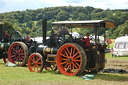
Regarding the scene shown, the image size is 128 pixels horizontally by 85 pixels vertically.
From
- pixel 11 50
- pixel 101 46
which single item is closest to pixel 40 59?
pixel 101 46

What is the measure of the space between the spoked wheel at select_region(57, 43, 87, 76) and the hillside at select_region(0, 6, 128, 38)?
6052 centimetres

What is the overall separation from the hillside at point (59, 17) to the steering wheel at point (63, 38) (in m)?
60.0

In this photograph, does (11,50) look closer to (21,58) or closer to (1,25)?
(21,58)

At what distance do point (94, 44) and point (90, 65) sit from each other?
0.88 metres

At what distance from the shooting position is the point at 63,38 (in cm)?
1043

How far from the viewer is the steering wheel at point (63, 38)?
10.3m

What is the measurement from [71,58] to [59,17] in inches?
5109

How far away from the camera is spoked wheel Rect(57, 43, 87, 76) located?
957 cm

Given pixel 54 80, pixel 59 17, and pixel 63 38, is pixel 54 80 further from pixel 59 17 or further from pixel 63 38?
pixel 59 17

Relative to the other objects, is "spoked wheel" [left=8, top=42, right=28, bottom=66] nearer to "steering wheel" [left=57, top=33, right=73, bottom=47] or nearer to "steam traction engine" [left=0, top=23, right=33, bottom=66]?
"steam traction engine" [left=0, top=23, right=33, bottom=66]

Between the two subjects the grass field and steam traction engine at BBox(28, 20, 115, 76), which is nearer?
the grass field

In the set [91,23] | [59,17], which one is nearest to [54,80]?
[91,23]

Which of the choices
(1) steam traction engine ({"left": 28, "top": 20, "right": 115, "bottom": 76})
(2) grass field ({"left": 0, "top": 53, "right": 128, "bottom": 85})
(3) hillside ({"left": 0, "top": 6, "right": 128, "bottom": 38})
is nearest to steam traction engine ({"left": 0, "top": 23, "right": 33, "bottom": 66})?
(1) steam traction engine ({"left": 28, "top": 20, "right": 115, "bottom": 76})

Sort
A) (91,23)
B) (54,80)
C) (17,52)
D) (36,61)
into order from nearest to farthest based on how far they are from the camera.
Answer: (54,80) → (91,23) → (36,61) → (17,52)
